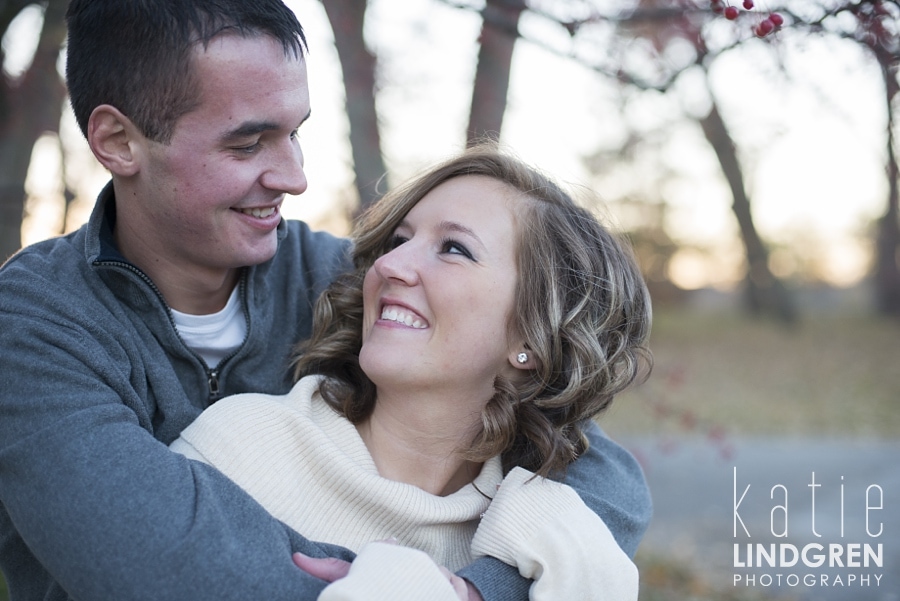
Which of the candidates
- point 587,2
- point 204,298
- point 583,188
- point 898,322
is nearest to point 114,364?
point 204,298

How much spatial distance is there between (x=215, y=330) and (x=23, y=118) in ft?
11.1

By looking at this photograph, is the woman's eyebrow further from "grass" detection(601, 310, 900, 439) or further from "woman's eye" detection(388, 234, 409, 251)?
"grass" detection(601, 310, 900, 439)

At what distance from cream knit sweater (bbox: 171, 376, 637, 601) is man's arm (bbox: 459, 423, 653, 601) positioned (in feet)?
0.15

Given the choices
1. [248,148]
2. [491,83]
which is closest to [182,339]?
[248,148]

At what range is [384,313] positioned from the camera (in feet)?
8.21

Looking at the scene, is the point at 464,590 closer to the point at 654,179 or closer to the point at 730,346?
the point at 730,346

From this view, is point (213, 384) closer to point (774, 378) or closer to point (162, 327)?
point (162, 327)

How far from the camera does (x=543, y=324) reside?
2.53 meters

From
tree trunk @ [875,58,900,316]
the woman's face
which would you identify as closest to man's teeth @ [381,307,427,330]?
the woman's face

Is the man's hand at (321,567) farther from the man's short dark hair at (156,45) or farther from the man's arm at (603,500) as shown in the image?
the man's short dark hair at (156,45)

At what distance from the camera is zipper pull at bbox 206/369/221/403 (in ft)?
8.57

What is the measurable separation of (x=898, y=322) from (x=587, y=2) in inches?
662

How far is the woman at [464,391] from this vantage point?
7.54ft

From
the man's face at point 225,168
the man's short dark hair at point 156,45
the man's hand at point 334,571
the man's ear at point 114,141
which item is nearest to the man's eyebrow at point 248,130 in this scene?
the man's face at point 225,168
